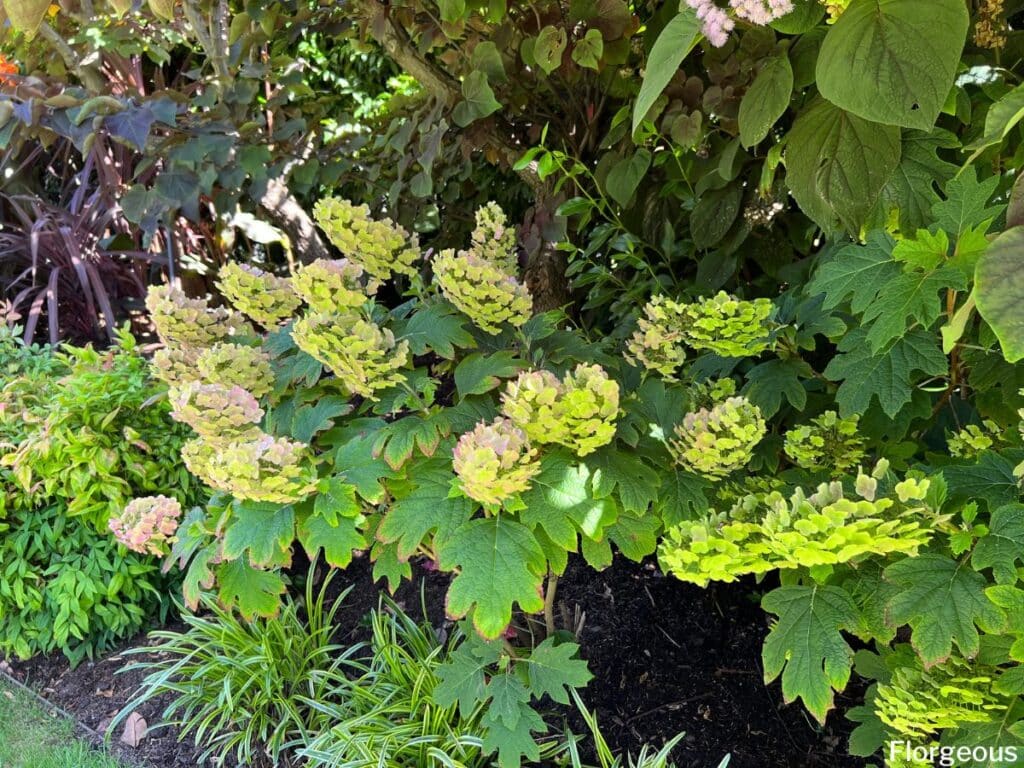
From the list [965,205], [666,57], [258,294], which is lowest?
[258,294]

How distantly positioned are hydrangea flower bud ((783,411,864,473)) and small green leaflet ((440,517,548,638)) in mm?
543

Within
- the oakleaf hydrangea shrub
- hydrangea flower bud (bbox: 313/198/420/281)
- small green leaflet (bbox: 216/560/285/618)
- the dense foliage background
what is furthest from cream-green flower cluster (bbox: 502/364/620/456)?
the oakleaf hydrangea shrub

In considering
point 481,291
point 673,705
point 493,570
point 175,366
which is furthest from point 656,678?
point 175,366

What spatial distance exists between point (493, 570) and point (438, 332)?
44cm

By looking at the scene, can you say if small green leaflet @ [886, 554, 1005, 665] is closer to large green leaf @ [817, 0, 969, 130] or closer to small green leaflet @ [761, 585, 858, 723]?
small green leaflet @ [761, 585, 858, 723]

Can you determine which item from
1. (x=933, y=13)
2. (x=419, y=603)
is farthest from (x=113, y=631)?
(x=933, y=13)

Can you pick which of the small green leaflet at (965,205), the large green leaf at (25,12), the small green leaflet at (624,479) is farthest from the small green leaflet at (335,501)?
the small green leaflet at (965,205)

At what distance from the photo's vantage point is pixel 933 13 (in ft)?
2.70

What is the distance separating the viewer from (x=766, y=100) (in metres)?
1.10

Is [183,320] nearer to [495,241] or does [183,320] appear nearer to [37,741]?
[495,241]

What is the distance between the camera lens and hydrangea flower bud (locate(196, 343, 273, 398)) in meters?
1.41

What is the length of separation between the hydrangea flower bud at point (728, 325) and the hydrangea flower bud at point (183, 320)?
0.99m

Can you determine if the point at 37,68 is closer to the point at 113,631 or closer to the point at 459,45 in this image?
the point at 459,45

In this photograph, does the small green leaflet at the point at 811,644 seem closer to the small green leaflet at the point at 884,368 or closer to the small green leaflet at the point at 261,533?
the small green leaflet at the point at 884,368
